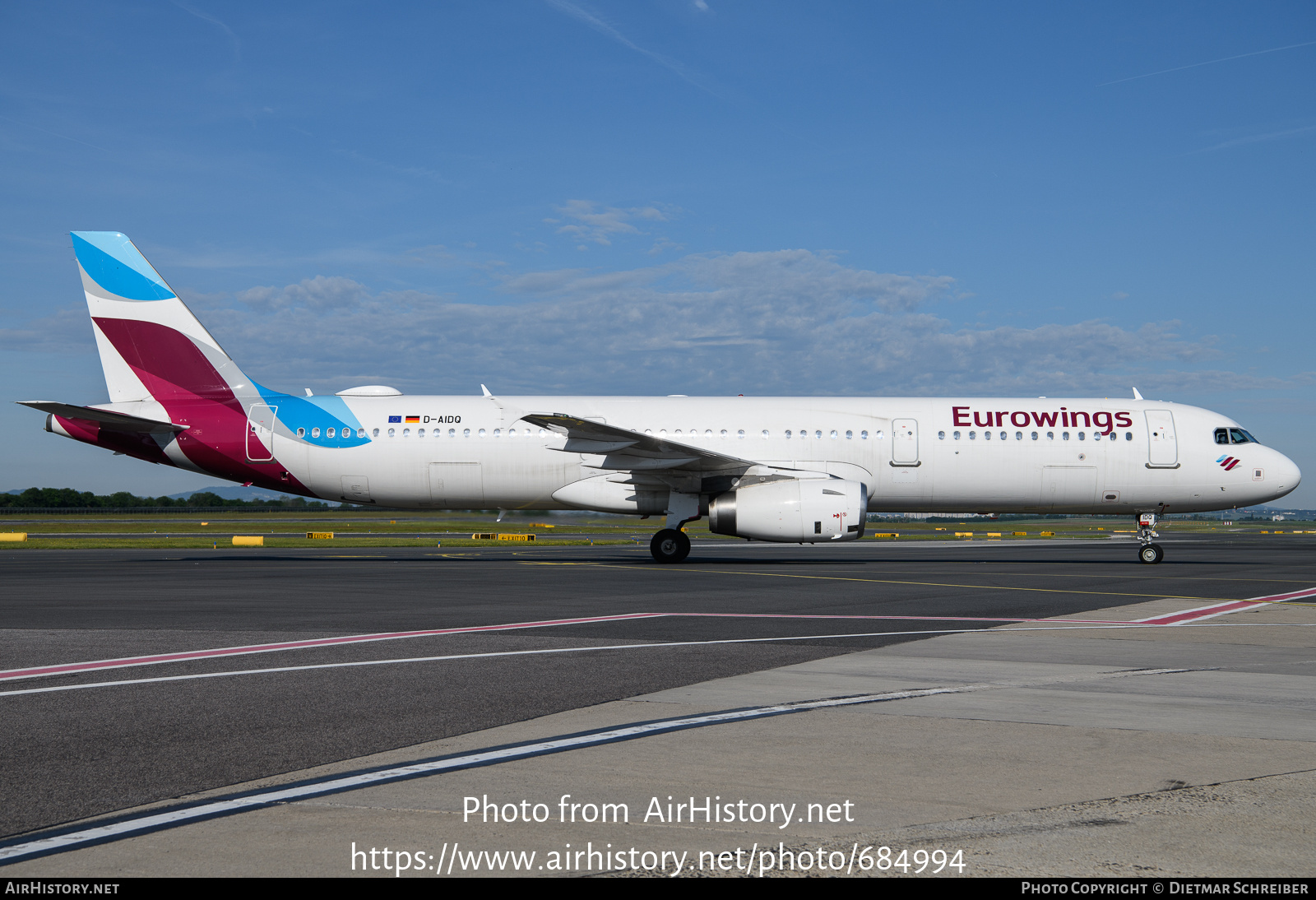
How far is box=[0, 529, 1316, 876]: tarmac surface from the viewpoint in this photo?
4.18 metres

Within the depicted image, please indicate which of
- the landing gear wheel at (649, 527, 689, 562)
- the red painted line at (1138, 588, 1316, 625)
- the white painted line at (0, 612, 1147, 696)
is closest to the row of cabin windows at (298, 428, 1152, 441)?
the landing gear wheel at (649, 527, 689, 562)

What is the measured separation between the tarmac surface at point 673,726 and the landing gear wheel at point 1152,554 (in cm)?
1139

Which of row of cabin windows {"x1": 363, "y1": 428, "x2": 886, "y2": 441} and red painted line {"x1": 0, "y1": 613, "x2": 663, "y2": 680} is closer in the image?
red painted line {"x1": 0, "y1": 613, "x2": 663, "y2": 680}

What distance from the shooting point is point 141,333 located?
86.6 feet

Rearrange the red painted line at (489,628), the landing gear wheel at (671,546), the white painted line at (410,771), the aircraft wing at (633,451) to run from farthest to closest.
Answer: the landing gear wheel at (671,546) < the aircraft wing at (633,451) < the red painted line at (489,628) < the white painted line at (410,771)

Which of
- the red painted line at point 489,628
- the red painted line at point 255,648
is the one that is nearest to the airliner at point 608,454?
the red painted line at point 489,628

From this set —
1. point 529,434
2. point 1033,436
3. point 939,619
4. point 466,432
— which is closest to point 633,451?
point 529,434

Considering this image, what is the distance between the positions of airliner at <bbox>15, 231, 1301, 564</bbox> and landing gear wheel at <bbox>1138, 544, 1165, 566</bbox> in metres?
0.08

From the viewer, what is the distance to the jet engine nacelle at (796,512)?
2306 centimetres

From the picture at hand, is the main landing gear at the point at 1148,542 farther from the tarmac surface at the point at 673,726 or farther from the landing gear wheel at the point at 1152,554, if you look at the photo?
the tarmac surface at the point at 673,726

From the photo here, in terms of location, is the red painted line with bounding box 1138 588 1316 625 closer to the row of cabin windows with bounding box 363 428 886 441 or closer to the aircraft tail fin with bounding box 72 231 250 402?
the row of cabin windows with bounding box 363 428 886 441

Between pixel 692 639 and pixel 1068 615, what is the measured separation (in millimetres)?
5777

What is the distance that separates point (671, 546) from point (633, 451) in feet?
8.87

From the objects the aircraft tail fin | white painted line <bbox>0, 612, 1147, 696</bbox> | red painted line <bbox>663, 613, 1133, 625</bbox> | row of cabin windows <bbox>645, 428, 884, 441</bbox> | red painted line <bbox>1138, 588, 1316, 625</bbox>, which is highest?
the aircraft tail fin
